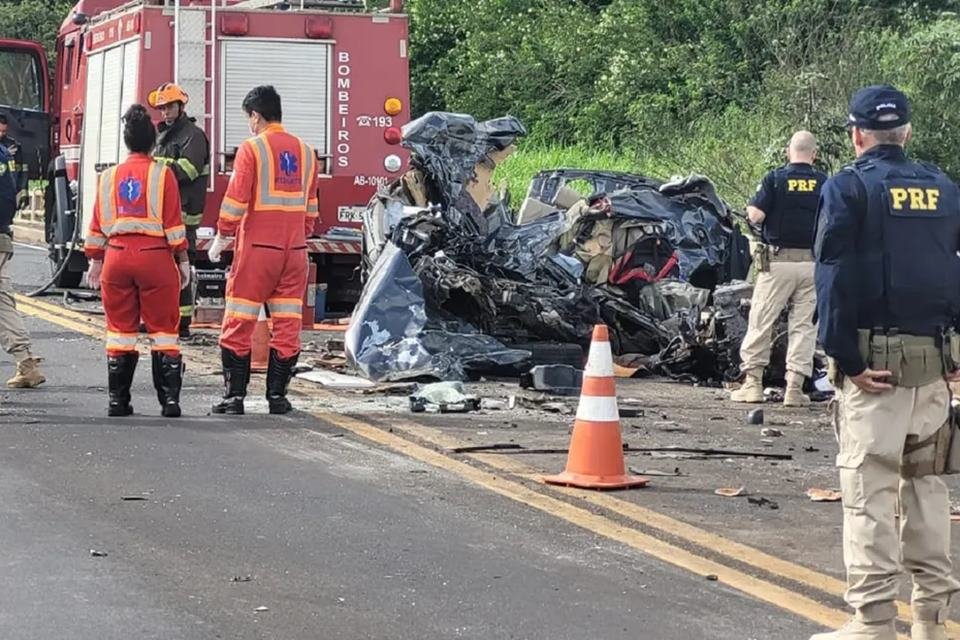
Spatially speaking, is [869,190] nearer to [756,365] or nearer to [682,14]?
[756,365]

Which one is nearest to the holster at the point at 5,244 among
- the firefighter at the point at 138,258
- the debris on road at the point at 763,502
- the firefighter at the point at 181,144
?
the firefighter at the point at 138,258

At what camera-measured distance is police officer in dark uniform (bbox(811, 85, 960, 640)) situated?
5598 millimetres

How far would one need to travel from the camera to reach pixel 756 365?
38.3 ft

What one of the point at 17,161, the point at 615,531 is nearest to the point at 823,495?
the point at 615,531

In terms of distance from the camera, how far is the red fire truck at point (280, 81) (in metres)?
15.5

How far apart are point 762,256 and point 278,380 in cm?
334

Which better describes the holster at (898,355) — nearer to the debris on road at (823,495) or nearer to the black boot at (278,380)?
the debris on road at (823,495)

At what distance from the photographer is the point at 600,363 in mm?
8492

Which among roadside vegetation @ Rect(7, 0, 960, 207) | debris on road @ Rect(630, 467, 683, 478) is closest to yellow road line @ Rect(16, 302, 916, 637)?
debris on road @ Rect(630, 467, 683, 478)

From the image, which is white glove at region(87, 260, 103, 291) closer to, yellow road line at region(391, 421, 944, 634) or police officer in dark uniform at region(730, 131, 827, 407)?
yellow road line at region(391, 421, 944, 634)

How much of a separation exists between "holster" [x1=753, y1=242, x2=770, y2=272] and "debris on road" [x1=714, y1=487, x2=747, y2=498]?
11.5ft

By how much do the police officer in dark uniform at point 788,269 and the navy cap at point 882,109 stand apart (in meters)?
5.58

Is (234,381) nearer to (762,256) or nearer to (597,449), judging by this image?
(597,449)

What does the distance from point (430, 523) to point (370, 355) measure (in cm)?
480
